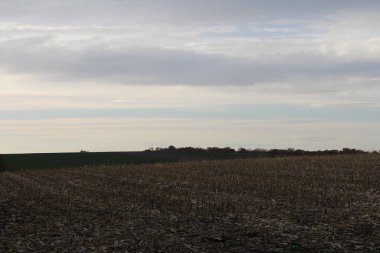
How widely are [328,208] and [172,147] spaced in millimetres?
69177

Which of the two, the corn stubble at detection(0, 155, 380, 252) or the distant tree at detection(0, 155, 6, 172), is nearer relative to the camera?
the corn stubble at detection(0, 155, 380, 252)

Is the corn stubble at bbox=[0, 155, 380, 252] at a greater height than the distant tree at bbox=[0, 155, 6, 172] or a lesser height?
lesser

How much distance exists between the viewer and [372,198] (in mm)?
20688

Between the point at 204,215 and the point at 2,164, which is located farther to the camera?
the point at 2,164

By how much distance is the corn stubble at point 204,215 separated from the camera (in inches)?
563

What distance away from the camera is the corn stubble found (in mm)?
14308

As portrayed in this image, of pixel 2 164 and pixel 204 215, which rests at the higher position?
pixel 2 164

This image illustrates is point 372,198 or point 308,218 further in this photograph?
point 372,198

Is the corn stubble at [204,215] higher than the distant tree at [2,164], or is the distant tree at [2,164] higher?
the distant tree at [2,164]

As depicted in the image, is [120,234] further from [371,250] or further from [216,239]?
[371,250]

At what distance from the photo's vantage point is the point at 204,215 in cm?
1858

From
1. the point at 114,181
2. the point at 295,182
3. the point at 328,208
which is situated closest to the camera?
the point at 328,208

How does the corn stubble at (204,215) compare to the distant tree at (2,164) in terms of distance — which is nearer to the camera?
the corn stubble at (204,215)

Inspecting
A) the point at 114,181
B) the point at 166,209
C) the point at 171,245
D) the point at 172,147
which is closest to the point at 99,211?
the point at 166,209
